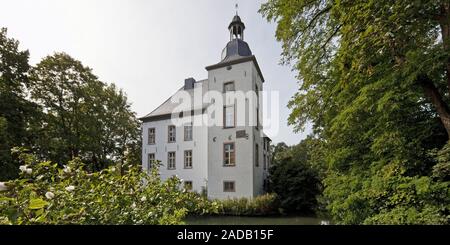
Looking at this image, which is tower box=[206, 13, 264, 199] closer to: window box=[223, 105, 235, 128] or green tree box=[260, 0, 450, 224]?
window box=[223, 105, 235, 128]

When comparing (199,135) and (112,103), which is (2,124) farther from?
(199,135)

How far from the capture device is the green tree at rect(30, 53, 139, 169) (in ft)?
43.7

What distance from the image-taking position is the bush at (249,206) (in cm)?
1223

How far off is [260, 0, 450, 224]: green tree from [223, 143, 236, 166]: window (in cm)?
853

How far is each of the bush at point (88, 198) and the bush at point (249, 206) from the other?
1005cm

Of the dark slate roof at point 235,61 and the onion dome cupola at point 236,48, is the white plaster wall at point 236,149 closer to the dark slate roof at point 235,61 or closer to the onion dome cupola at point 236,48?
the dark slate roof at point 235,61

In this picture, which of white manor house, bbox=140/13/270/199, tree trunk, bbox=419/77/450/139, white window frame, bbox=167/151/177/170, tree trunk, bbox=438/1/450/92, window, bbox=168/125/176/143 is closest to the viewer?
tree trunk, bbox=438/1/450/92

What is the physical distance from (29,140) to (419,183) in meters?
17.0

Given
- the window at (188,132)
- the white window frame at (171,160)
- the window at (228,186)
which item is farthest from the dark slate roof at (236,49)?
the window at (228,186)

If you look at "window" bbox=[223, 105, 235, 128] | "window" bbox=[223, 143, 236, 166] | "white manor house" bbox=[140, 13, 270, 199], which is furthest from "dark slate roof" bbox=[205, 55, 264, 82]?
"window" bbox=[223, 143, 236, 166]

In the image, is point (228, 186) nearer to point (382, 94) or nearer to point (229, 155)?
point (229, 155)

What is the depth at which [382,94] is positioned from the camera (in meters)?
4.01

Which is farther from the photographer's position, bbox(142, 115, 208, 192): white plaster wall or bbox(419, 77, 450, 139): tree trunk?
bbox(142, 115, 208, 192): white plaster wall

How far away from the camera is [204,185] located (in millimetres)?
15773
